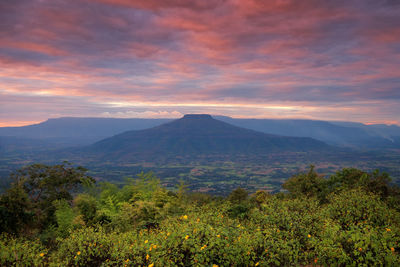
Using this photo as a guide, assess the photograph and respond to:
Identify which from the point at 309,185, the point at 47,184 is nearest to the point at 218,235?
the point at 309,185

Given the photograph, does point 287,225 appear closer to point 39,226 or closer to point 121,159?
point 39,226

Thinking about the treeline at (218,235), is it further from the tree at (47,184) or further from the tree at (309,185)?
the tree at (309,185)

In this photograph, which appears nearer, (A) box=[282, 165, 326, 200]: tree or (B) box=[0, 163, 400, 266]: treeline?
(B) box=[0, 163, 400, 266]: treeline

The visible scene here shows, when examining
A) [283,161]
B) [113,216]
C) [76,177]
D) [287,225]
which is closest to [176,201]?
[113,216]

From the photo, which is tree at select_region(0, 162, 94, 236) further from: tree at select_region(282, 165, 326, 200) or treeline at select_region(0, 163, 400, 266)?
tree at select_region(282, 165, 326, 200)

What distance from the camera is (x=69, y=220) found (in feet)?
42.1

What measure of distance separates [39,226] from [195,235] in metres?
15.5

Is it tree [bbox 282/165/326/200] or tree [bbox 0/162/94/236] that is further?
tree [bbox 282/165/326/200]

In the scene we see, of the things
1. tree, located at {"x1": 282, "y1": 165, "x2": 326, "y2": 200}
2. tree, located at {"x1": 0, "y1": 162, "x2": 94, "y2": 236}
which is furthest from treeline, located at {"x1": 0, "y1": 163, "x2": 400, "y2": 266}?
tree, located at {"x1": 282, "y1": 165, "x2": 326, "y2": 200}

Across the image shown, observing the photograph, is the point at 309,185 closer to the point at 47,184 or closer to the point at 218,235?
the point at 218,235

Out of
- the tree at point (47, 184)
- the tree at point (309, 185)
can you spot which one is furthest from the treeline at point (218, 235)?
the tree at point (309, 185)

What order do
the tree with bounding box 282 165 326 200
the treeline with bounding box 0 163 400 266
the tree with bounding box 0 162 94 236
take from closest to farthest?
the treeline with bounding box 0 163 400 266 < the tree with bounding box 0 162 94 236 < the tree with bounding box 282 165 326 200

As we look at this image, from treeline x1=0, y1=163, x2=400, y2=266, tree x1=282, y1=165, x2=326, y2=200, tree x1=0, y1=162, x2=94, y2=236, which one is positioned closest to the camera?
treeline x1=0, y1=163, x2=400, y2=266

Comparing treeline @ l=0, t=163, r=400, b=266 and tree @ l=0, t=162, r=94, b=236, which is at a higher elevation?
treeline @ l=0, t=163, r=400, b=266
